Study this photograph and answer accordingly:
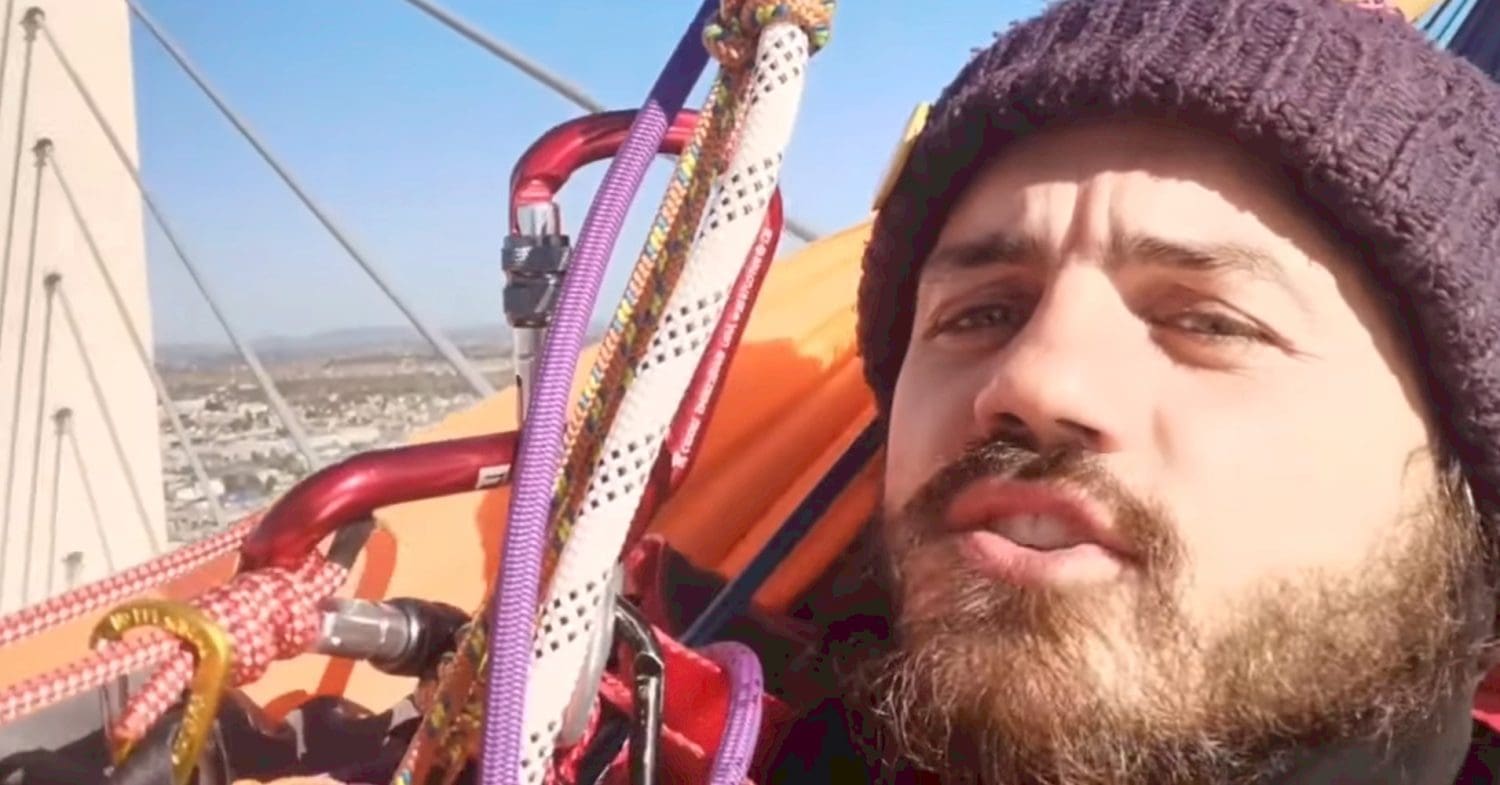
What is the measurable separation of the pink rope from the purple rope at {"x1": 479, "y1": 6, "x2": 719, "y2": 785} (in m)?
0.16

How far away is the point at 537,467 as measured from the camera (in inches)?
24.5

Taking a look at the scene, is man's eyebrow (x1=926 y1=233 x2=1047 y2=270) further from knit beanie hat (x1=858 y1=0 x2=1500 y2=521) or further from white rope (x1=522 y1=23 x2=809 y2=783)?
white rope (x1=522 y1=23 x2=809 y2=783)

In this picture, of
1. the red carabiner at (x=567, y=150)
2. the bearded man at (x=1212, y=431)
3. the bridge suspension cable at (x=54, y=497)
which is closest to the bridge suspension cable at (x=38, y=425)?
the bridge suspension cable at (x=54, y=497)

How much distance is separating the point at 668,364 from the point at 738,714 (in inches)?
8.6

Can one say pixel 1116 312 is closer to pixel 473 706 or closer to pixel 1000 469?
pixel 1000 469

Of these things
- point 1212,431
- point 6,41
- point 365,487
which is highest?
point 1212,431

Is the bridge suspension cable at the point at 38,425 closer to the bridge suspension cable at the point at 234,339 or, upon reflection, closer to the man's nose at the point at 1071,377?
the bridge suspension cable at the point at 234,339

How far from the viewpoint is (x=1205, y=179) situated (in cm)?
80

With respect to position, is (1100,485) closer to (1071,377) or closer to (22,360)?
(1071,377)

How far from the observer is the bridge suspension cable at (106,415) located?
1.55 meters

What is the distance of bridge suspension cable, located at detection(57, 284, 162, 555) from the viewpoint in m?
1.55

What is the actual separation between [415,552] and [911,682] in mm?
410

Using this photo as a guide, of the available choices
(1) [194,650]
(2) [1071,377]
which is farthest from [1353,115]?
(1) [194,650]

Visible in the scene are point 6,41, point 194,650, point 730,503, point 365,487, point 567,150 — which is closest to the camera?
point 194,650
